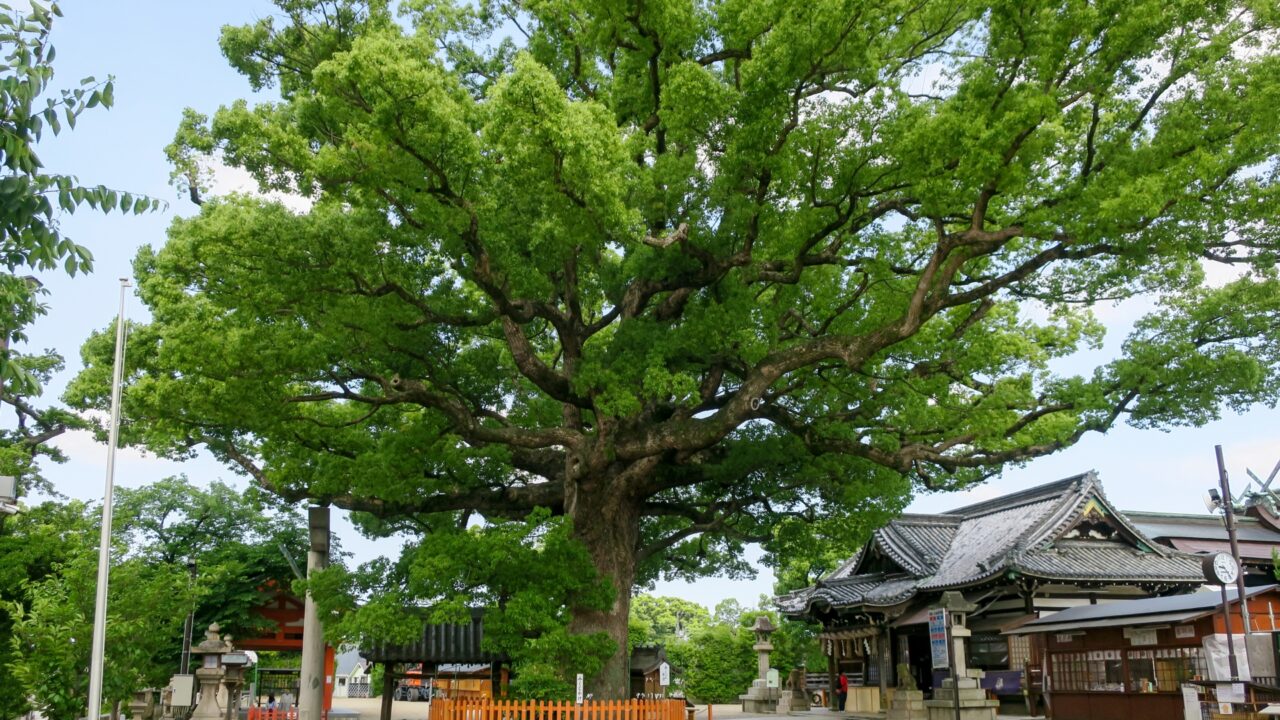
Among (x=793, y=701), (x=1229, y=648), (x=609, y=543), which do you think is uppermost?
(x=609, y=543)

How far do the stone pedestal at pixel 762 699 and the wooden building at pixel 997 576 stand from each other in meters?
2.63

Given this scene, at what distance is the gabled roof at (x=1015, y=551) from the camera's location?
68.4ft

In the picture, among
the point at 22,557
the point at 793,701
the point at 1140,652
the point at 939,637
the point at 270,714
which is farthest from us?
the point at 793,701

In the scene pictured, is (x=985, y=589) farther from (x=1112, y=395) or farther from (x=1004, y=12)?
(x=1004, y=12)

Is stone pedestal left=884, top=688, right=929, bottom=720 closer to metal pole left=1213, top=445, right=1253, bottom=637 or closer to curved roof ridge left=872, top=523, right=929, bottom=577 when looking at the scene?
curved roof ridge left=872, top=523, right=929, bottom=577

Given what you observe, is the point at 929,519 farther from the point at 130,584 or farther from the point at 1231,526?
the point at 130,584

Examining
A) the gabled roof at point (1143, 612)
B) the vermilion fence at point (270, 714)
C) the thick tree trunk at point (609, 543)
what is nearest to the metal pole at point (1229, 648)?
the gabled roof at point (1143, 612)

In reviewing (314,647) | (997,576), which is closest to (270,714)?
(314,647)

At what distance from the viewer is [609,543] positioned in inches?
666

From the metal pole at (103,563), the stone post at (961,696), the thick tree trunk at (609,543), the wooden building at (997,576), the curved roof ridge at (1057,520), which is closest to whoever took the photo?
the metal pole at (103,563)

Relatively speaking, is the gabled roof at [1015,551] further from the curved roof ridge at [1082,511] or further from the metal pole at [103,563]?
the metal pole at [103,563]

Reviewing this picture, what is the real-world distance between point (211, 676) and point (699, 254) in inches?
502

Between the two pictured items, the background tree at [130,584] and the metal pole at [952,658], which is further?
the metal pole at [952,658]

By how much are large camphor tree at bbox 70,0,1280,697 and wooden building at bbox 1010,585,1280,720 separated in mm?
3243
